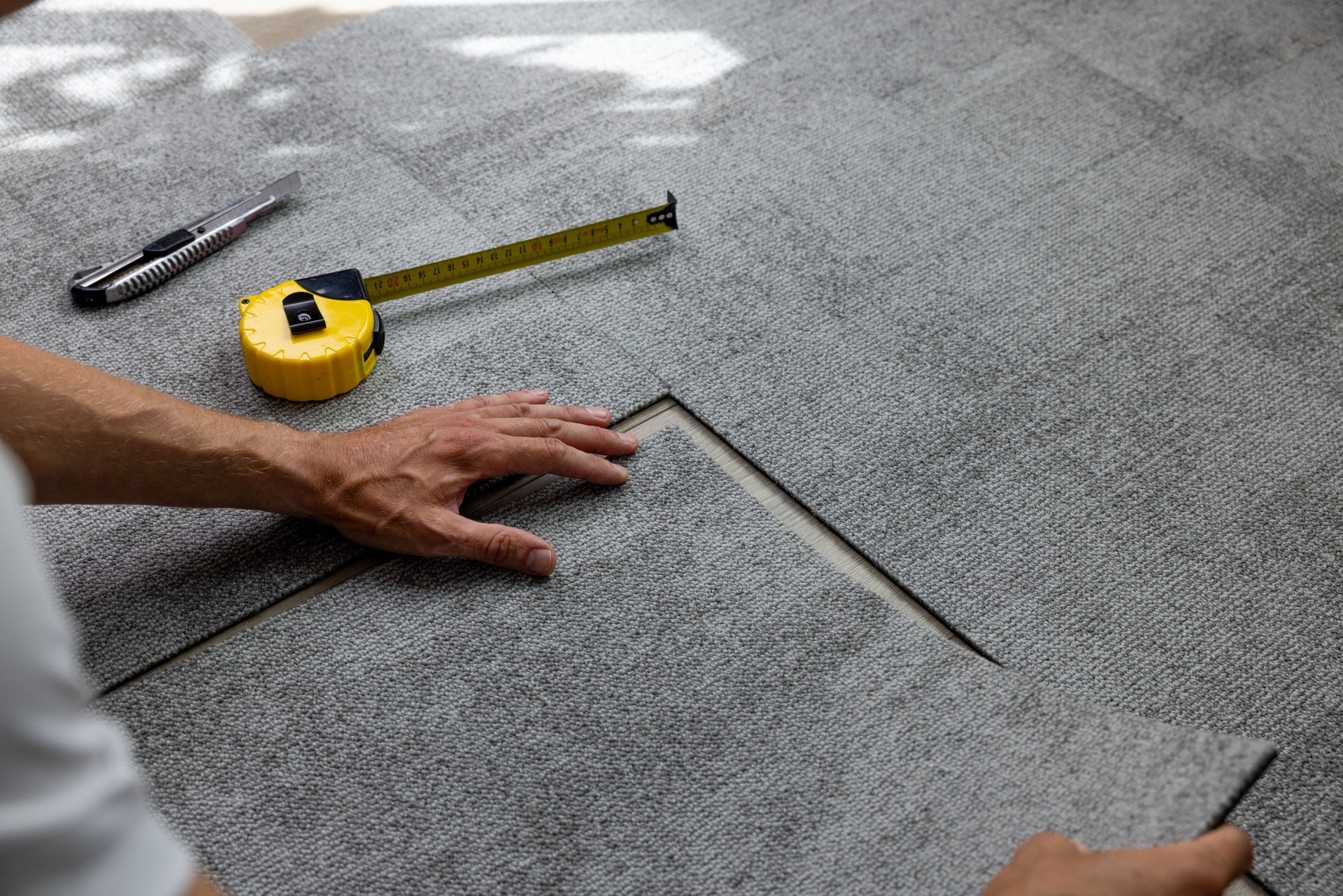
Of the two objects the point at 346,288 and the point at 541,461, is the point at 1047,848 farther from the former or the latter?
the point at 346,288

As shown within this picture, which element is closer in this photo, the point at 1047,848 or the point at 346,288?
the point at 1047,848

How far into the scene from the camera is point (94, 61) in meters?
2.15

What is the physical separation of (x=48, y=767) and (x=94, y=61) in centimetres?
211

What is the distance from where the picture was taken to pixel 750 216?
190 centimetres

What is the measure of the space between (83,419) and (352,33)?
1.30 meters

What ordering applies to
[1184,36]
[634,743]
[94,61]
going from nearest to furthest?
[634,743] → [94,61] → [1184,36]

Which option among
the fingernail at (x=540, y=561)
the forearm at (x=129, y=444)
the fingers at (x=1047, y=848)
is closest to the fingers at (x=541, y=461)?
the fingernail at (x=540, y=561)

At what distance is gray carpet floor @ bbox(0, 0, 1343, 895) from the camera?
139 centimetres

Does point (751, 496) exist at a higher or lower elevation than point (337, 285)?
lower

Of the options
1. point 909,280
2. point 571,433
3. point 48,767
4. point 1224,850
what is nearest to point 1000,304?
point 909,280

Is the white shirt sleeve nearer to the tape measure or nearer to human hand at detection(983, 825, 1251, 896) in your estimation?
human hand at detection(983, 825, 1251, 896)

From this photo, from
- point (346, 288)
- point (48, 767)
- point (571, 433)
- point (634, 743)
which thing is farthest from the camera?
point (346, 288)

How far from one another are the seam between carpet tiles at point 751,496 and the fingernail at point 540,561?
0.12 m

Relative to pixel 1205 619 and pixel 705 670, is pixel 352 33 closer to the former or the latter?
pixel 705 670
